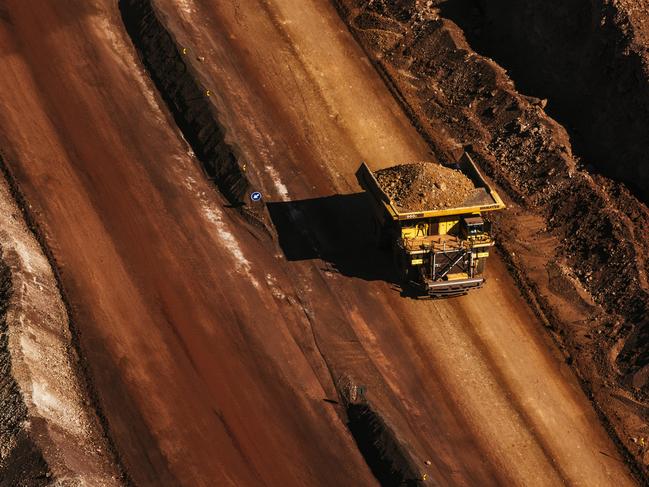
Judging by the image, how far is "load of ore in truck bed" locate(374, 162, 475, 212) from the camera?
26641 mm

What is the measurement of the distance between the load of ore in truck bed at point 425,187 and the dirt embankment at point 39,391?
9.46 m

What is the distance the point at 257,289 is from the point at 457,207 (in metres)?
5.95

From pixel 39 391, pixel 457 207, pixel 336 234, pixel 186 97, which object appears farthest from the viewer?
pixel 186 97

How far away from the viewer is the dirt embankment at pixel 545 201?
26500 millimetres

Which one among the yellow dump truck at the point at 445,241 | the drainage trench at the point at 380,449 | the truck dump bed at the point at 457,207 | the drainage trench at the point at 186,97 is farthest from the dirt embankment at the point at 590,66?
the drainage trench at the point at 380,449

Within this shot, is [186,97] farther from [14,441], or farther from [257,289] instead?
[14,441]

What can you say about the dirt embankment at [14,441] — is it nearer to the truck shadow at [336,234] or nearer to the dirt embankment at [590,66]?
the truck shadow at [336,234]

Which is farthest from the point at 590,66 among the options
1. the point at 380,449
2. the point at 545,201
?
the point at 380,449

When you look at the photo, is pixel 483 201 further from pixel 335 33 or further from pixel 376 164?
pixel 335 33

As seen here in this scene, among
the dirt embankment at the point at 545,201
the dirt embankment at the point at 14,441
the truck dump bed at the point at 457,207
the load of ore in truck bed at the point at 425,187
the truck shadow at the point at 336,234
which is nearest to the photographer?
the dirt embankment at the point at 14,441

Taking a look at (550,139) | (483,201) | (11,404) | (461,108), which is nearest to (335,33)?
(461,108)

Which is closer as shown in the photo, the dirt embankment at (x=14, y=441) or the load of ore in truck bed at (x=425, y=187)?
the dirt embankment at (x=14, y=441)

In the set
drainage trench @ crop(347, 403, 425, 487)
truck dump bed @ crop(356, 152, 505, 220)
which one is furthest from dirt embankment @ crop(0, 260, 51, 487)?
truck dump bed @ crop(356, 152, 505, 220)

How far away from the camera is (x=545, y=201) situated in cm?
3019
